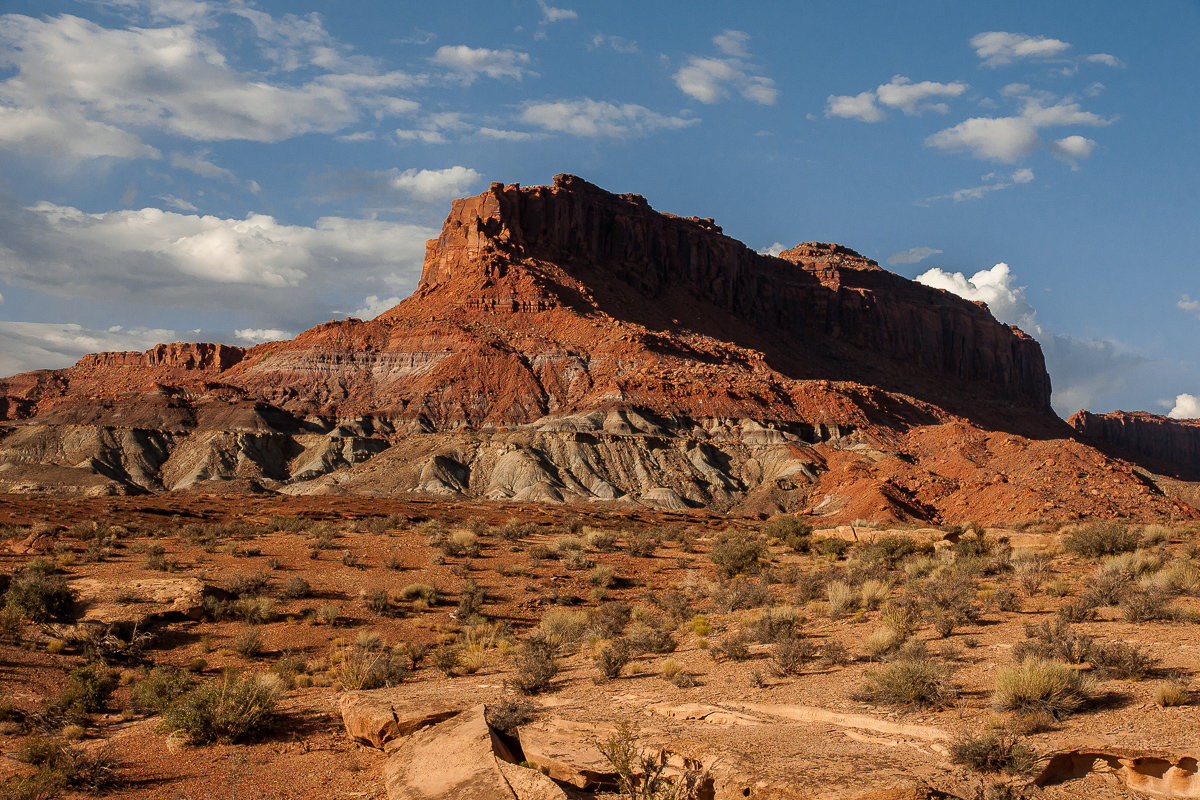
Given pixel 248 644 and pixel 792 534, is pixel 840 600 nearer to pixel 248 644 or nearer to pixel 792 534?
pixel 248 644

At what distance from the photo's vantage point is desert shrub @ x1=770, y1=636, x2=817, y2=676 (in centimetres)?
1135

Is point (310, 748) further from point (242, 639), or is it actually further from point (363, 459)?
point (363, 459)

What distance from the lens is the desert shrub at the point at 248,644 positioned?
52.6ft

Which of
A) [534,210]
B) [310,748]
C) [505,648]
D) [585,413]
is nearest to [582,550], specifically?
[505,648]

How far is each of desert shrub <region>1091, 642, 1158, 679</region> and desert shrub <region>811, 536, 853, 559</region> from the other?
17988mm

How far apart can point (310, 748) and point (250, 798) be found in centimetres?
152

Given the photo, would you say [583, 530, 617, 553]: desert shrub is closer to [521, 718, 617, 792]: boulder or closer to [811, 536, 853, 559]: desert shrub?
[811, 536, 853, 559]: desert shrub

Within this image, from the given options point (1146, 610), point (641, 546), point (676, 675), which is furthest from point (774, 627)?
point (641, 546)

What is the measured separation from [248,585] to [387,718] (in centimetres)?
1222

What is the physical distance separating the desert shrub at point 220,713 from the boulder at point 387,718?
3.76 feet

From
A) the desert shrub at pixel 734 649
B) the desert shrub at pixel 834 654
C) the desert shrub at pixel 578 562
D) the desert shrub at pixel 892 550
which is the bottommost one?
the desert shrub at pixel 578 562

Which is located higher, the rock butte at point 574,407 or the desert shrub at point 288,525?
the rock butte at point 574,407

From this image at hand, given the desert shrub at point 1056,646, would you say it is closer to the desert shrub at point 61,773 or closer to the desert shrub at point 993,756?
the desert shrub at point 993,756

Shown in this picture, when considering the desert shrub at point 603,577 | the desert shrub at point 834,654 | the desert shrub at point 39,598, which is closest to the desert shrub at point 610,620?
the desert shrub at point 603,577
